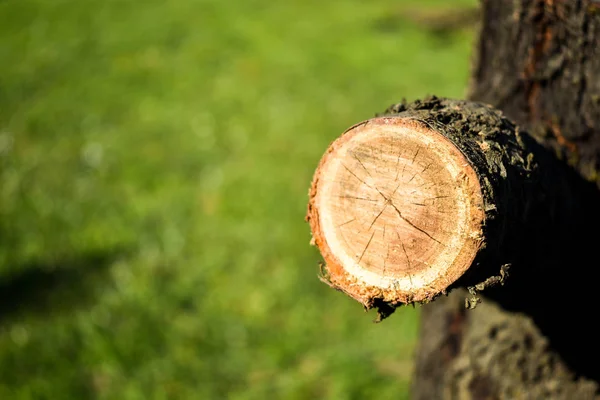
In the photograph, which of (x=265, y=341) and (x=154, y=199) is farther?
(x=154, y=199)

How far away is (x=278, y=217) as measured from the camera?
492cm

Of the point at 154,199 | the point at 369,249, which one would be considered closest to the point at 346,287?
the point at 369,249

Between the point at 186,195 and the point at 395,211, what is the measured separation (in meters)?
3.79

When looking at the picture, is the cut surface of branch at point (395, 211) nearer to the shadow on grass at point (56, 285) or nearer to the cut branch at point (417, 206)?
the cut branch at point (417, 206)

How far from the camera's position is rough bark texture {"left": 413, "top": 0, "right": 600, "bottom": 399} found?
2141mm

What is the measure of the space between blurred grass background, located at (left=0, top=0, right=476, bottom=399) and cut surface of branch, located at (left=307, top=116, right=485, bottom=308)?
2.18 m

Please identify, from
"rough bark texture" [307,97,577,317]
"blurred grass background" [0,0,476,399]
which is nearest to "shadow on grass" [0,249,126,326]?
"blurred grass background" [0,0,476,399]

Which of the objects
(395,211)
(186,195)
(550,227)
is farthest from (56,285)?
(550,227)

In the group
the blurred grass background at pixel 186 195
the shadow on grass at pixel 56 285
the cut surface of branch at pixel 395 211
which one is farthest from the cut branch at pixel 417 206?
the shadow on grass at pixel 56 285

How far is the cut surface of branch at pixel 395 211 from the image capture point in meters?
1.48

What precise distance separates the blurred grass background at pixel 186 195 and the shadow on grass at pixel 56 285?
0.6 inches

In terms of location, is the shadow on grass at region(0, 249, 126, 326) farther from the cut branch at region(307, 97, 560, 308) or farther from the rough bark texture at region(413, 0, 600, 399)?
the cut branch at region(307, 97, 560, 308)

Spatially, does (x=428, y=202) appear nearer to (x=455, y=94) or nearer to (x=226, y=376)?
(x=226, y=376)

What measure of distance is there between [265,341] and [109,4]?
719 cm
